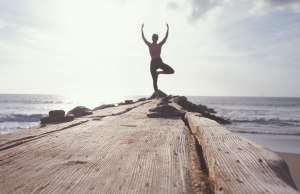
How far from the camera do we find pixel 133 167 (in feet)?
4.33

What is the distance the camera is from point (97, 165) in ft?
4.55

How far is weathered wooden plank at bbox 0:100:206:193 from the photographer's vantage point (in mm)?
1101

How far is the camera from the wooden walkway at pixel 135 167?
105 cm

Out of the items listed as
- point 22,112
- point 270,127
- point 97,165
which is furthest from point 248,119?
point 97,165

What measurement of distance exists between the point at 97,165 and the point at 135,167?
183 millimetres

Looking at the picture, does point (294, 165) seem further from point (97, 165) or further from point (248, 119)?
point (248, 119)

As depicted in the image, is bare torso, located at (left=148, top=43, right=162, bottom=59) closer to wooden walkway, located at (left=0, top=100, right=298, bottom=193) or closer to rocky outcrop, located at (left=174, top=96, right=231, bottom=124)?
rocky outcrop, located at (left=174, top=96, right=231, bottom=124)

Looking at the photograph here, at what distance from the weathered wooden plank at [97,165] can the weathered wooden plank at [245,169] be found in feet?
0.39

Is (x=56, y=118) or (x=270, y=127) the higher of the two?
(x=56, y=118)

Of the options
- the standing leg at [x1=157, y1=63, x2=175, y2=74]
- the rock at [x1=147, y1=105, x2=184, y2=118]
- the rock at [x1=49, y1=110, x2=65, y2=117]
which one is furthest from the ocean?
the rock at [x1=49, y1=110, x2=65, y2=117]

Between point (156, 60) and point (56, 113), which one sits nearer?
point (56, 113)

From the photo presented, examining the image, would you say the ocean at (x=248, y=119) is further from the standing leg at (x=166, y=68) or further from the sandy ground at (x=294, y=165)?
the standing leg at (x=166, y=68)

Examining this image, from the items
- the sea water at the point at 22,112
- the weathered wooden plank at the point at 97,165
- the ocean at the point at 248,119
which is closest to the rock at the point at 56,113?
the weathered wooden plank at the point at 97,165

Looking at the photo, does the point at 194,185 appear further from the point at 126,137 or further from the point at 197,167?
the point at 126,137
